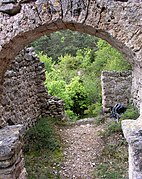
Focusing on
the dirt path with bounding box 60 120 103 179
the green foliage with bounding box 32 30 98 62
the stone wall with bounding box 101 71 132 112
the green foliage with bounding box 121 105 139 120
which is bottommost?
the dirt path with bounding box 60 120 103 179

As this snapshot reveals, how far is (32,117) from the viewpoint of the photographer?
248 inches

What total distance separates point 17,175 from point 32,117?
3.00 m

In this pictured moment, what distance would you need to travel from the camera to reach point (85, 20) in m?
2.43

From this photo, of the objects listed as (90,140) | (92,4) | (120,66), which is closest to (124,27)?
(92,4)

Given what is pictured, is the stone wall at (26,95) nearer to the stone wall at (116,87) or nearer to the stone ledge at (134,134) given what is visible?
the stone wall at (116,87)

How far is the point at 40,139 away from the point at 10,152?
8.47 feet

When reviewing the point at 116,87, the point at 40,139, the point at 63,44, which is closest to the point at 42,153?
the point at 40,139

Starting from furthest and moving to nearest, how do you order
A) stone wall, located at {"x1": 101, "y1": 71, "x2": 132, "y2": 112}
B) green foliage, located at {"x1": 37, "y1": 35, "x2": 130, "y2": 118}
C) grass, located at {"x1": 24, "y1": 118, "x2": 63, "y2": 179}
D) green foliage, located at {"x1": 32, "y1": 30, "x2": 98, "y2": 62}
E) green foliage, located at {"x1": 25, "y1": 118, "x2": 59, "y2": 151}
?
1. green foliage, located at {"x1": 32, "y1": 30, "x2": 98, "y2": 62}
2. green foliage, located at {"x1": 37, "y1": 35, "x2": 130, "y2": 118}
3. stone wall, located at {"x1": 101, "y1": 71, "x2": 132, "y2": 112}
4. green foliage, located at {"x1": 25, "y1": 118, "x2": 59, "y2": 151}
5. grass, located at {"x1": 24, "y1": 118, "x2": 63, "y2": 179}

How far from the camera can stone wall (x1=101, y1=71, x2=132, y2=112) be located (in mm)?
7793

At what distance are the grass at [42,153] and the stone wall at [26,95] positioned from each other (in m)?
0.31

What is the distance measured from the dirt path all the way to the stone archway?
2.58 metres

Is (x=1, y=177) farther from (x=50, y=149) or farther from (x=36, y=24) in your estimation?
(x=50, y=149)

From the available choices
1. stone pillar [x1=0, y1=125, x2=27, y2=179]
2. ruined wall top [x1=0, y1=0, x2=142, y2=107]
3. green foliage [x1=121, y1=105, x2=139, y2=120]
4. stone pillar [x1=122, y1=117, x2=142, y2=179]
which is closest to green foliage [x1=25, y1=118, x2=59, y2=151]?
green foliage [x1=121, y1=105, x2=139, y2=120]

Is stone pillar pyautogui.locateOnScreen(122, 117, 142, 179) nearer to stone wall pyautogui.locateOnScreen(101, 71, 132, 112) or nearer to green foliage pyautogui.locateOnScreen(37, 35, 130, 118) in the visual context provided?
stone wall pyautogui.locateOnScreen(101, 71, 132, 112)
